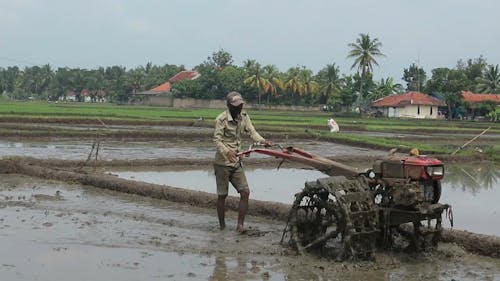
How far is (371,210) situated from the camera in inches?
224

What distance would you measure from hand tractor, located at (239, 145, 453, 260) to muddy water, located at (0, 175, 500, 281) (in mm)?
202

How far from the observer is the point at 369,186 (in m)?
6.11

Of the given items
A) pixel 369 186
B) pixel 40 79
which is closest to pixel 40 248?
pixel 369 186

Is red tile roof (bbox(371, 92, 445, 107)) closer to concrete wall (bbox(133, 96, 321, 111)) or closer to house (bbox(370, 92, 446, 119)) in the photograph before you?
house (bbox(370, 92, 446, 119))

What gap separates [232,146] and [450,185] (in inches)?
293

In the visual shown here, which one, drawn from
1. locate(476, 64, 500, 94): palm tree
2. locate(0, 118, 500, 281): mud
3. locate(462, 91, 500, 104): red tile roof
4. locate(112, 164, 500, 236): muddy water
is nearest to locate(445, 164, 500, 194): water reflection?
locate(112, 164, 500, 236): muddy water

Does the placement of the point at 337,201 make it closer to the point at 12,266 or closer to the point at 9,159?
the point at 12,266

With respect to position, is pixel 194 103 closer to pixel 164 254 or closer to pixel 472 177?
pixel 472 177

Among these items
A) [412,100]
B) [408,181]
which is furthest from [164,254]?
[412,100]

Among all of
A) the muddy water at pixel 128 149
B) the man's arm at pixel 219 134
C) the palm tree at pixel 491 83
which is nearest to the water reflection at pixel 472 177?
the muddy water at pixel 128 149

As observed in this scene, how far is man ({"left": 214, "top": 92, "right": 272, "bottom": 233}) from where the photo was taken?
22.3ft

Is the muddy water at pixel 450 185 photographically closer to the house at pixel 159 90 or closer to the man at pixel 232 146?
the man at pixel 232 146

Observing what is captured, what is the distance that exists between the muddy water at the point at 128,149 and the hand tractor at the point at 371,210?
1117 cm

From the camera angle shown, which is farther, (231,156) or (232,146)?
(232,146)
